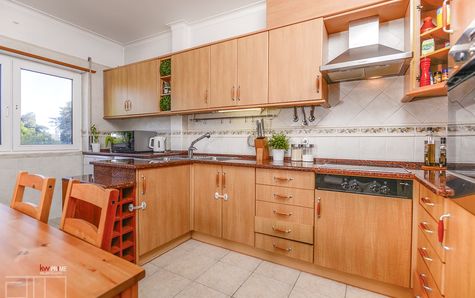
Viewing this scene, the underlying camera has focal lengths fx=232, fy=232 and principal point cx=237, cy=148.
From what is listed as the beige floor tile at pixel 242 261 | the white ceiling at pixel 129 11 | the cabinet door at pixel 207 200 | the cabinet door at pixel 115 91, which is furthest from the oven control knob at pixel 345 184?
the cabinet door at pixel 115 91

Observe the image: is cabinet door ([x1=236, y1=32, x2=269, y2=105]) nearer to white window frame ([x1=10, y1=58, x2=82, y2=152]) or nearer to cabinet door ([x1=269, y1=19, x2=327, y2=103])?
cabinet door ([x1=269, y1=19, x2=327, y2=103])

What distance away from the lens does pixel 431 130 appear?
73.3 inches

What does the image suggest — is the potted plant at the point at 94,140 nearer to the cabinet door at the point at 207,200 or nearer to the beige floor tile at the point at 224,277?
the cabinet door at the point at 207,200

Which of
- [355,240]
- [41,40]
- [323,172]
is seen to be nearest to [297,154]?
[323,172]

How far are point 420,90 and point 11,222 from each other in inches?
93.4

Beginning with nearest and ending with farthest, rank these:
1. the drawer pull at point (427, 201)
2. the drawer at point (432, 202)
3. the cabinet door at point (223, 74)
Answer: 1. the drawer at point (432, 202)
2. the drawer pull at point (427, 201)
3. the cabinet door at point (223, 74)

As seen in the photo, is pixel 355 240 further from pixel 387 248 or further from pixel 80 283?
pixel 80 283

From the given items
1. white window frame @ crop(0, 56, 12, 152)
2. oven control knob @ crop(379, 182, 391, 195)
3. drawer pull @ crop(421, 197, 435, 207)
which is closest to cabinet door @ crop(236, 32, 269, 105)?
oven control knob @ crop(379, 182, 391, 195)

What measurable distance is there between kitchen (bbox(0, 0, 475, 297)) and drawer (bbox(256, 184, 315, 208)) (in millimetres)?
14

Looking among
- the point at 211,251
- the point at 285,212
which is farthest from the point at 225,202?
the point at 285,212

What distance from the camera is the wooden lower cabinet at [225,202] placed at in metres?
2.10

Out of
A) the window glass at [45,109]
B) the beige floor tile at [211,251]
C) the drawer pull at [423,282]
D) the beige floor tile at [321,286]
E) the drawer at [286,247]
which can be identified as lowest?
the beige floor tile at [321,286]

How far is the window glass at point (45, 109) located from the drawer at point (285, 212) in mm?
2836

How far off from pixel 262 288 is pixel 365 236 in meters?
0.82
